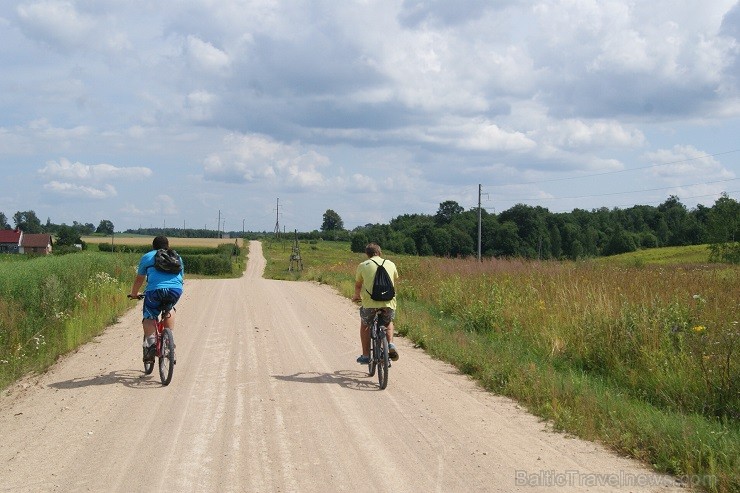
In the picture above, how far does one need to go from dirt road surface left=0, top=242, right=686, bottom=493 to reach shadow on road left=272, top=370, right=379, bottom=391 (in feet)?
0.09

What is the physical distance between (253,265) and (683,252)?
49.8m

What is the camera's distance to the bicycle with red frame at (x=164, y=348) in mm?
9266

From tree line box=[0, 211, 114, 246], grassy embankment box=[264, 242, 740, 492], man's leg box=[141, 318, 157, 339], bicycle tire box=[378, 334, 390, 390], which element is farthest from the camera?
tree line box=[0, 211, 114, 246]

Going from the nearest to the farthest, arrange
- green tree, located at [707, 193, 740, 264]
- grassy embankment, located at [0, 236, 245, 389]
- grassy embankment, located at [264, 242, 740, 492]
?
1. grassy embankment, located at [264, 242, 740, 492]
2. grassy embankment, located at [0, 236, 245, 389]
3. green tree, located at [707, 193, 740, 264]

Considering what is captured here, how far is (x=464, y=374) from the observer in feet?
35.1

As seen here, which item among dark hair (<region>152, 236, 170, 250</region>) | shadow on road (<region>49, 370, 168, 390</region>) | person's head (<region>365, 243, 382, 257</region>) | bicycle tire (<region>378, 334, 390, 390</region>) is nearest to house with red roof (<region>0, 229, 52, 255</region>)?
shadow on road (<region>49, 370, 168, 390</region>)

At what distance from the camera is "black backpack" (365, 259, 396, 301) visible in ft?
32.1

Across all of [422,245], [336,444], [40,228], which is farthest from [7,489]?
[40,228]

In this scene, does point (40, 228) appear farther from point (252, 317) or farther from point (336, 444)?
point (336, 444)

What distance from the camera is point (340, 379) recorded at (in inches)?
388

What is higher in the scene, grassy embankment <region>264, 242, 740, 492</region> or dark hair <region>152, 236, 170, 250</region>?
dark hair <region>152, 236, 170, 250</region>

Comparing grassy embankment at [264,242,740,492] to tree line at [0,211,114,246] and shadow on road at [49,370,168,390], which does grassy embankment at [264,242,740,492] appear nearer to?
shadow on road at [49,370,168,390]

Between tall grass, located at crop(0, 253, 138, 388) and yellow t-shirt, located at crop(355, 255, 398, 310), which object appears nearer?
yellow t-shirt, located at crop(355, 255, 398, 310)

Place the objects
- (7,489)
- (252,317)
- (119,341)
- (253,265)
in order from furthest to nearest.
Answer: (253,265) → (252,317) → (119,341) → (7,489)
